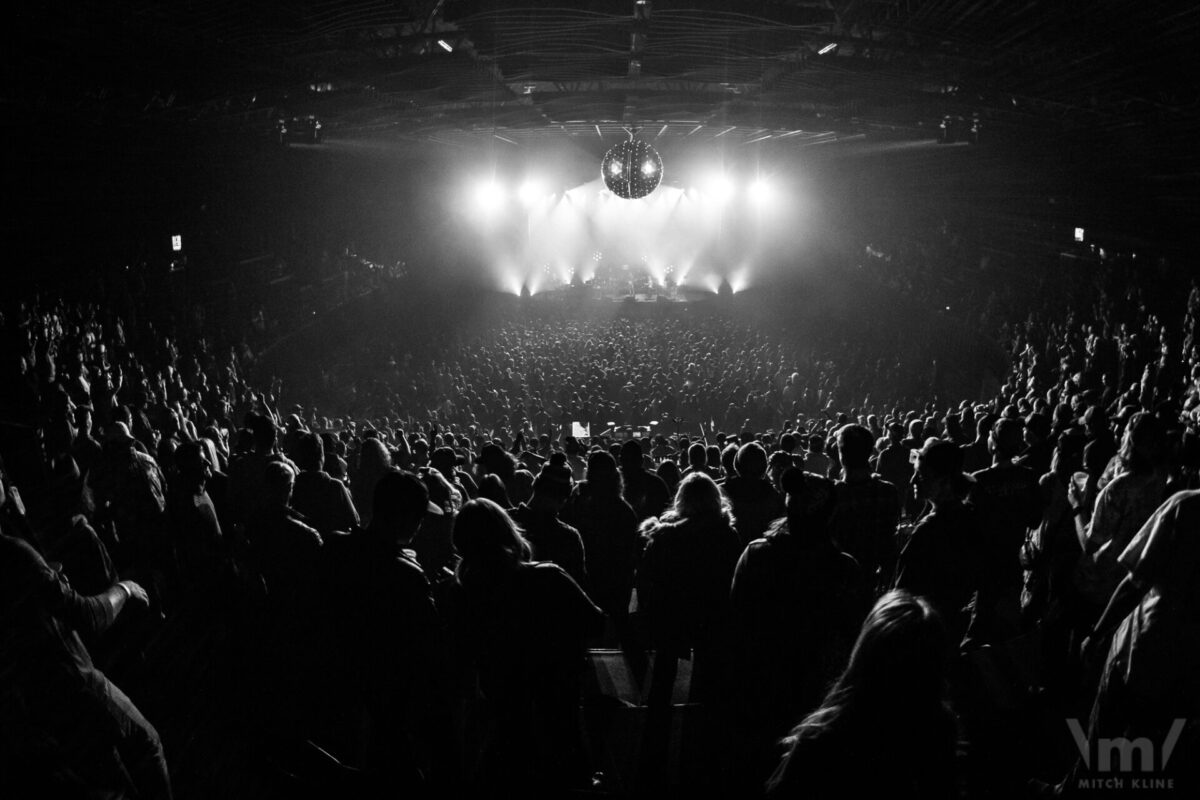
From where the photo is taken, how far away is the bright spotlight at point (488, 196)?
104ft

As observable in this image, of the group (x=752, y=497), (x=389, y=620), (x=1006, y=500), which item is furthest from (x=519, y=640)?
(x=1006, y=500)

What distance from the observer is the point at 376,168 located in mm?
26203

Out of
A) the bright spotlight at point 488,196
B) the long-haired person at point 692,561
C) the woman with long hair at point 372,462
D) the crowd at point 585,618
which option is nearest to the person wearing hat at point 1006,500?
the crowd at point 585,618

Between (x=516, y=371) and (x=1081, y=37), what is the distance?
17.1m

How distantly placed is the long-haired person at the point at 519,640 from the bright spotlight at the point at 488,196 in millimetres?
29582

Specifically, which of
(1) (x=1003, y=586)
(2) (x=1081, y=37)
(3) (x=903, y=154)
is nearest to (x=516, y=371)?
(3) (x=903, y=154)

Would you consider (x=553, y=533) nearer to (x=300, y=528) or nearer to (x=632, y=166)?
(x=300, y=528)

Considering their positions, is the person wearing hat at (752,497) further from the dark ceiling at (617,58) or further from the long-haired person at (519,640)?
the dark ceiling at (617,58)

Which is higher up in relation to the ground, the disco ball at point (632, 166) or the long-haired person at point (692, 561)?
the disco ball at point (632, 166)

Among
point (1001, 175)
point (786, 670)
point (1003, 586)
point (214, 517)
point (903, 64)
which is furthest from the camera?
point (1001, 175)

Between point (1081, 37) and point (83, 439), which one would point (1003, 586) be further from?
point (1081, 37)

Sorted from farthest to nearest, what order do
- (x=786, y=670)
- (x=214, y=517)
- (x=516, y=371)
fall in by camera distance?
(x=516, y=371)
(x=214, y=517)
(x=786, y=670)

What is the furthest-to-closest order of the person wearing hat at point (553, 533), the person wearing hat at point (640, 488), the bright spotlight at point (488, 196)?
the bright spotlight at point (488, 196)
the person wearing hat at point (640, 488)
the person wearing hat at point (553, 533)

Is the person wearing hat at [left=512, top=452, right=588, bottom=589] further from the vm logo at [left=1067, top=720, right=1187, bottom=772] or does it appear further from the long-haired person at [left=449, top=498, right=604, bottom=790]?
the vm logo at [left=1067, top=720, right=1187, bottom=772]
